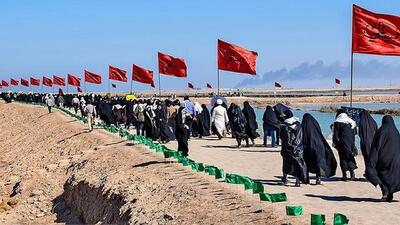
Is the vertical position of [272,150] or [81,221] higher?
[272,150]

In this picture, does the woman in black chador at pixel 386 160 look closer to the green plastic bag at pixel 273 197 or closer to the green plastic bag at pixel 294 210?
the green plastic bag at pixel 273 197

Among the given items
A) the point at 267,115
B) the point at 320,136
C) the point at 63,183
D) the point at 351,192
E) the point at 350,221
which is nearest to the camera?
the point at 350,221

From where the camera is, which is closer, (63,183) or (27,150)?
(63,183)

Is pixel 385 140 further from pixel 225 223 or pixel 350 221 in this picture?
pixel 225 223

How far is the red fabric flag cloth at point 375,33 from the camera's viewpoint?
47.3 feet

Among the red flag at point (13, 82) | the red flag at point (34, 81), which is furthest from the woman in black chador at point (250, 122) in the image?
the red flag at point (13, 82)

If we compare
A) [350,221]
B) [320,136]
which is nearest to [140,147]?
[320,136]

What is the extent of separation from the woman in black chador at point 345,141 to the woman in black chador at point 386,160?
2.29 meters

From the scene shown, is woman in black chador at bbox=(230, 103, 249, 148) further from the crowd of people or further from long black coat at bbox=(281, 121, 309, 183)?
long black coat at bbox=(281, 121, 309, 183)

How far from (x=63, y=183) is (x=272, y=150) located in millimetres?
5830

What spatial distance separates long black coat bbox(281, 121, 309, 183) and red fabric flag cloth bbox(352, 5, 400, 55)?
12.3 ft

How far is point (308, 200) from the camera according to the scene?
10.5 meters

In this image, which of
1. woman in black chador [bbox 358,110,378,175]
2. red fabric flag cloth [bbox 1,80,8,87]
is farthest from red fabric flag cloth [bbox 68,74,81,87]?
woman in black chador [bbox 358,110,378,175]

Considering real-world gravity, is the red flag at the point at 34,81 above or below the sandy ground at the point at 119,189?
above
